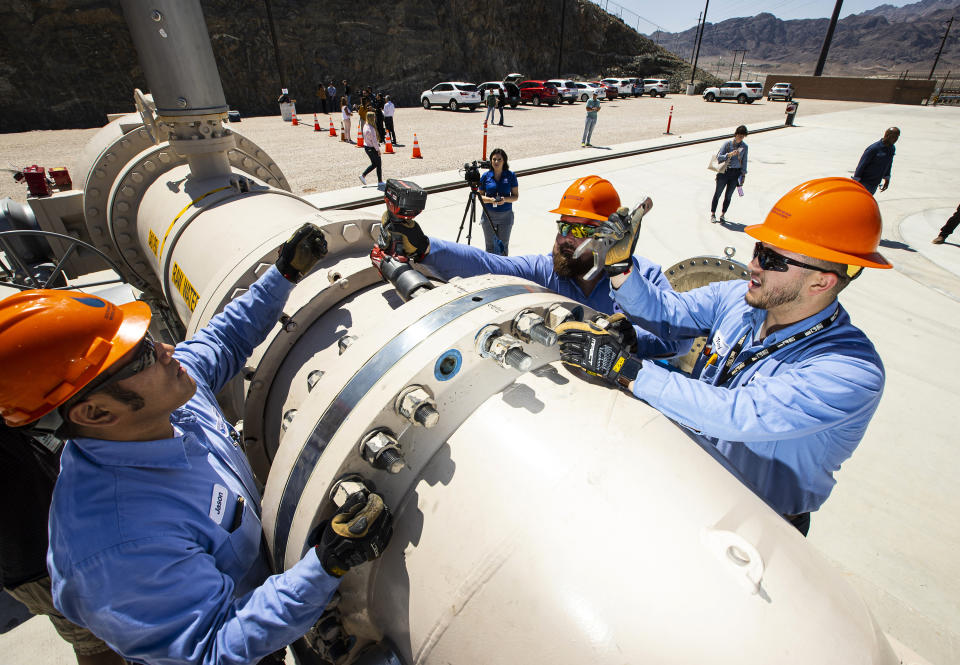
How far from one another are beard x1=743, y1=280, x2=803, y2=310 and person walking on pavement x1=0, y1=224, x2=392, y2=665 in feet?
4.81

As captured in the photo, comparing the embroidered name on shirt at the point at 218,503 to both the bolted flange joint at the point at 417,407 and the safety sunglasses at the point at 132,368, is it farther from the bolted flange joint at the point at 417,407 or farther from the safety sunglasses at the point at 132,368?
the bolted flange joint at the point at 417,407

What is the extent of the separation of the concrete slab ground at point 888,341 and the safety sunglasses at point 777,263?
1.83 metres

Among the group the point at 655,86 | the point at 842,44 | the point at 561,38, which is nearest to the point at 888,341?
the point at 655,86

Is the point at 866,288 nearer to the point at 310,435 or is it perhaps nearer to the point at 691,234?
the point at 691,234

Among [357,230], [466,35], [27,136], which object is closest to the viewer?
[357,230]

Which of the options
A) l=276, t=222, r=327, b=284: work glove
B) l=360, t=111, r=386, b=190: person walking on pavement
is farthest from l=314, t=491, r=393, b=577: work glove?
l=360, t=111, r=386, b=190: person walking on pavement

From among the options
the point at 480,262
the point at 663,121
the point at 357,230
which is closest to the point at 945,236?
the point at 480,262

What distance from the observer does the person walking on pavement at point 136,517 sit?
1006 millimetres

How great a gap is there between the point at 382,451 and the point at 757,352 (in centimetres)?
144

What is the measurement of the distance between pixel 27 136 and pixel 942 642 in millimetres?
24450

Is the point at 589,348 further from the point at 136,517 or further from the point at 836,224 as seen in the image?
the point at 136,517

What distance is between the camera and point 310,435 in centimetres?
113

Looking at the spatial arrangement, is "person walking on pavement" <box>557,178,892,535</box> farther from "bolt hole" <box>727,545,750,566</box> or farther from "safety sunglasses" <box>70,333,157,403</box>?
"safety sunglasses" <box>70,333,157,403</box>

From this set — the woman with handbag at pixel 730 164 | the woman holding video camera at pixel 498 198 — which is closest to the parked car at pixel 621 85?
the woman with handbag at pixel 730 164
